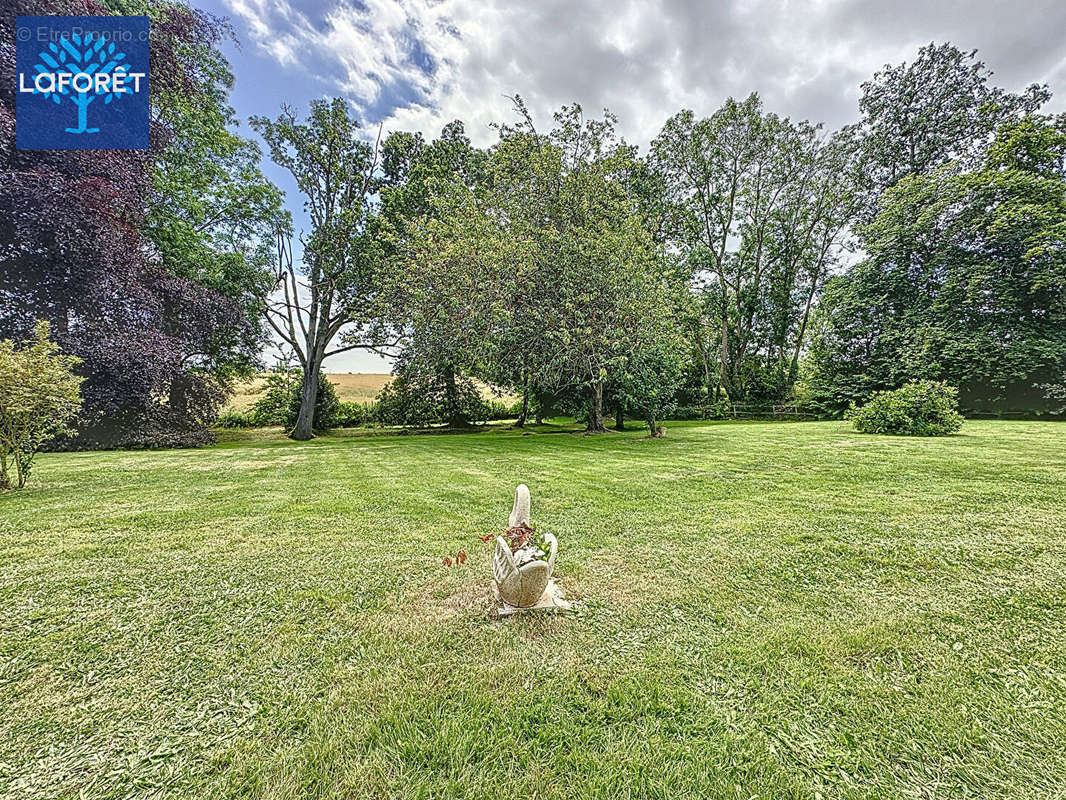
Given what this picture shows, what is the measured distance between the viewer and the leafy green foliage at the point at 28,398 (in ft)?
17.4

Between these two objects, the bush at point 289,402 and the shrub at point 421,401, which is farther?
the shrub at point 421,401

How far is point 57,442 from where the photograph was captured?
35.3 feet

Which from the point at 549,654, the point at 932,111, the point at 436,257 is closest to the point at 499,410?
the point at 436,257

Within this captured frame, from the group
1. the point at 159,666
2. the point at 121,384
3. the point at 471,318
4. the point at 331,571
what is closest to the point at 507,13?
the point at 471,318

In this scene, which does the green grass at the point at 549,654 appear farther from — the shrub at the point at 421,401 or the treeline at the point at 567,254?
the shrub at the point at 421,401

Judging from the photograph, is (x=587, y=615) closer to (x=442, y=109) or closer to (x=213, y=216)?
(x=442, y=109)

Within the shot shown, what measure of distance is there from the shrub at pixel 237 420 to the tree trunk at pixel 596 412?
15.8 meters

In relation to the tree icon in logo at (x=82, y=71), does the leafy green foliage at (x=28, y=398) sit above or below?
below

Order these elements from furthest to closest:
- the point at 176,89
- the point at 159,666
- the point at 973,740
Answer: the point at 176,89 < the point at 159,666 < the point at 973,740

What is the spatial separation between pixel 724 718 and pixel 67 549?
5267 mm

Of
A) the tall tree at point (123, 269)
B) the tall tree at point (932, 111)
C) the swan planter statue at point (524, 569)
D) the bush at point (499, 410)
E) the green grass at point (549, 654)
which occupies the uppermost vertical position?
the tall tree at point (932, 111)

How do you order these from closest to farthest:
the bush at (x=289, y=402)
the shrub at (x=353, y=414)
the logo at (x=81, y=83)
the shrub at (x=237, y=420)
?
the logo at (x=81, y=83)
the bush at (x=289, y=402)
the shrub at (x=237, y=420)
the shrub at (x=353, y=414)

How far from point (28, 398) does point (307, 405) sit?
10309 mm

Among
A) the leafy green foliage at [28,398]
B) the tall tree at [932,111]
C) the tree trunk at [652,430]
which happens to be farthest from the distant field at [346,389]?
the tall tree at [932,111]
